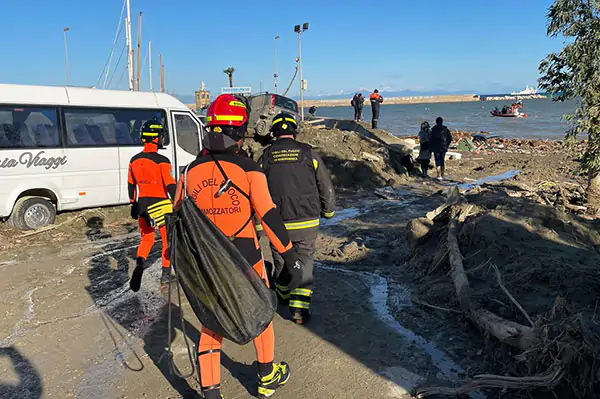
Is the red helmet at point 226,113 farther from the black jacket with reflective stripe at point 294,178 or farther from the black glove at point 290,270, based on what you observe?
the black jacket with reflective stripe at point 294,178

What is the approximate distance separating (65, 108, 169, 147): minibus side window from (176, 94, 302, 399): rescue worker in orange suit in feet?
20.5

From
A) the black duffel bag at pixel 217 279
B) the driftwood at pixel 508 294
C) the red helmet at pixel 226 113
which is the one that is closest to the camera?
the black duffel bag at pixel 217 279

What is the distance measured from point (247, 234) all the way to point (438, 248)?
146 inches

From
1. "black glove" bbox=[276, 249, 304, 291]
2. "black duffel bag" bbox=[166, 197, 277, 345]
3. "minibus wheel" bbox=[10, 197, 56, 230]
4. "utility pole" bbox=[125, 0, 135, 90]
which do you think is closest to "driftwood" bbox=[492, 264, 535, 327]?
"black glove" bbox=[276, 249, 304, 291]

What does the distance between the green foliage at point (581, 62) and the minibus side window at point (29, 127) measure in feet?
30.7

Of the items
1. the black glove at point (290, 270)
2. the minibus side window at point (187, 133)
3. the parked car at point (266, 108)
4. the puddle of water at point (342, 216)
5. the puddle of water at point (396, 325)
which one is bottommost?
the puddle of water at point (396, 325)

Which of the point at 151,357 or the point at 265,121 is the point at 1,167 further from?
the point at 265,121

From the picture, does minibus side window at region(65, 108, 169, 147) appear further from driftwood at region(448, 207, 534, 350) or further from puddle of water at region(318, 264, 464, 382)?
driftwood at region(448, 207, 534, 350)

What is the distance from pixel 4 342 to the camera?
4.30 meters

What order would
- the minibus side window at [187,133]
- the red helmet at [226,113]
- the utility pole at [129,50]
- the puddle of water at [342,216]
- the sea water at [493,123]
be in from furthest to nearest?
the sea water at [493,123], the utility pole at [129,50], the minibus side window at [187,133], the puddle of water at [342,216], the red helmet at [226,113]

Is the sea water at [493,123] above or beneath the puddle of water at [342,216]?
above

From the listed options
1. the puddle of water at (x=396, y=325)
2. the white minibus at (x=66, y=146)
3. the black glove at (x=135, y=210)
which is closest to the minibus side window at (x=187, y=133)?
the white minibus at (x=66, y=146)

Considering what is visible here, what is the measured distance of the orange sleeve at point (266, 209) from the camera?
9.82 feet

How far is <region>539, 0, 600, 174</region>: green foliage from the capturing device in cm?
866
